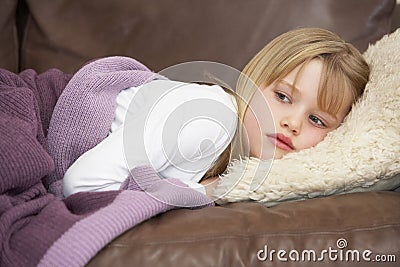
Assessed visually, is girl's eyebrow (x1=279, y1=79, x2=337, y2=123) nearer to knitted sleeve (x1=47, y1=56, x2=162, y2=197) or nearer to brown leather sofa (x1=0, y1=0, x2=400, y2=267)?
brown leather sofa (x1=0, y1=0, x2=400, y2=267)

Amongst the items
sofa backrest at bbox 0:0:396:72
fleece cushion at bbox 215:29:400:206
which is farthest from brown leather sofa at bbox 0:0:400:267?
fleece cushion at bbox 215:29:400:206

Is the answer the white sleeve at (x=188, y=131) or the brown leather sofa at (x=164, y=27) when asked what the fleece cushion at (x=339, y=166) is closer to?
the white sleeve at (x=188, y=131)

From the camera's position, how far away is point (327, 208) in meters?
1.08

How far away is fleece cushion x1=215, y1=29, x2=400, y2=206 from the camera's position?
3.90ft

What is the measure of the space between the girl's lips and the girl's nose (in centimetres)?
2

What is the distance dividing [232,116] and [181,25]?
0.42 metres

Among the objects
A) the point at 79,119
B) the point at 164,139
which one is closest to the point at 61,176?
the point at 79,119

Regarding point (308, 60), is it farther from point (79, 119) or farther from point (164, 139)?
point (79, 119)

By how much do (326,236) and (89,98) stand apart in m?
0.57

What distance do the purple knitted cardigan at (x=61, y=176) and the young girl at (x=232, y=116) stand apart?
48 millimetres

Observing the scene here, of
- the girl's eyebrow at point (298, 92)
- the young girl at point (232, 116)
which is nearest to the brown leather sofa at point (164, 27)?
the young girl at point (232, 116)

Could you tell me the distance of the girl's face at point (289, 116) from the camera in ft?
4.46

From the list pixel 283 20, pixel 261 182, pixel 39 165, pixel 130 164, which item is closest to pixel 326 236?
pixel 261 182

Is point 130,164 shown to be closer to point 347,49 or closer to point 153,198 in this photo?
point 153,198
